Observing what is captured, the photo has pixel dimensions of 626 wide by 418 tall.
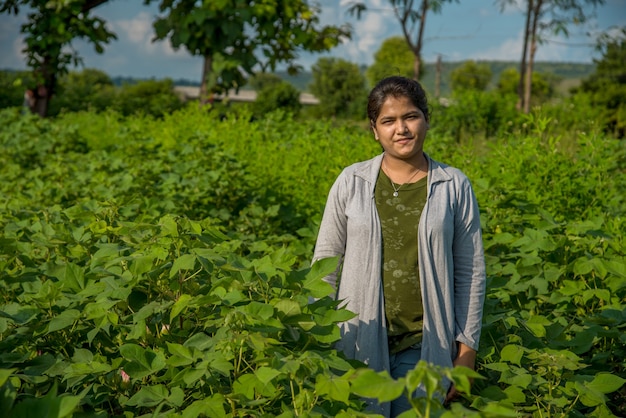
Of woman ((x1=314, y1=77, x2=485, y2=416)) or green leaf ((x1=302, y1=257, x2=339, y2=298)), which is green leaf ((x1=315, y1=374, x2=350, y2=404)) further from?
woman ((x1=314, y1=77, x2=485, y2=416))

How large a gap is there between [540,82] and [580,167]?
55798 mm

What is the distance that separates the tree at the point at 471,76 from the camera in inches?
2662

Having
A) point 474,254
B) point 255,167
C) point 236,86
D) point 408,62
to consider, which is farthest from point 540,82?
point 474,254

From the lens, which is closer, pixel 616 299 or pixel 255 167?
pixel 616 299

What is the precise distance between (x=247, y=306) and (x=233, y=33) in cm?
1226

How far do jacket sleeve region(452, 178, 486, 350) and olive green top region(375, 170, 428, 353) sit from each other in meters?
0.13

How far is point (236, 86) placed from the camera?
14.8 meters

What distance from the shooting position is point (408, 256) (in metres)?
2.45

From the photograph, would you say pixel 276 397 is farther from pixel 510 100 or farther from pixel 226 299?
pixel 510 100

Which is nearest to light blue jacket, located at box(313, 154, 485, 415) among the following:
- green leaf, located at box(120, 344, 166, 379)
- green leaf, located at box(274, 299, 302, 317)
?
green leaf, located at box(274, 299, 302, 317)

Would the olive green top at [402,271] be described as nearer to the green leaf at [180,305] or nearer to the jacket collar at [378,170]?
the jacket collar at [378,170]

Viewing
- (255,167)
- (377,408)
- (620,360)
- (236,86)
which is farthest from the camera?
(236,86)

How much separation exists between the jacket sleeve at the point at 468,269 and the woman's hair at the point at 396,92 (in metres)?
0.29

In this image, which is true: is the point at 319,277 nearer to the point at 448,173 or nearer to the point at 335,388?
the point at 335,388
